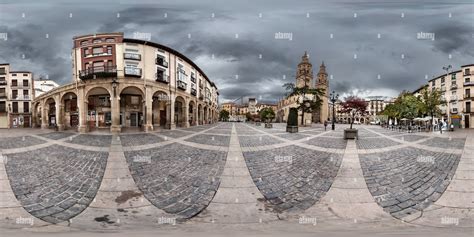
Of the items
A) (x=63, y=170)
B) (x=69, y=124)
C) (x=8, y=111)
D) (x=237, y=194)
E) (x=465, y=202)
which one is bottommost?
(x=465, y=202)

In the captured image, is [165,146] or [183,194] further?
[165,146]

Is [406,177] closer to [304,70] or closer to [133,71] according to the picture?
[304,70]

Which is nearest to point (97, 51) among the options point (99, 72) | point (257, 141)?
point (99, 72)

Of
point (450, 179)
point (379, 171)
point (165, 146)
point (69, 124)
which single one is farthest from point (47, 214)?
point (450, 179)

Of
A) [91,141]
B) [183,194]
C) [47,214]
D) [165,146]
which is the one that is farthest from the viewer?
[165,146]

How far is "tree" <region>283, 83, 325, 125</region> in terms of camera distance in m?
2.83

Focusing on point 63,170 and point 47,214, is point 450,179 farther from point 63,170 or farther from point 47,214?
point 63,170

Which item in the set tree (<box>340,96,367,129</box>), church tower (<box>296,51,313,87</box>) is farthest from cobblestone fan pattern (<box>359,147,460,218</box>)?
church tower (<box>296,51,313,87</box>)

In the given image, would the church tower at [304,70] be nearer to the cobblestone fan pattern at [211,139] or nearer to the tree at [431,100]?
the cobblestone fan pattern at [211,139]

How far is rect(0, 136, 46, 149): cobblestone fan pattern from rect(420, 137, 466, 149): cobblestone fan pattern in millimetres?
6346

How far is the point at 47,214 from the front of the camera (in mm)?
1845

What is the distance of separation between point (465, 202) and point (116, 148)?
402 centimetres

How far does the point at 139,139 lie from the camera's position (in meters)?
2.30

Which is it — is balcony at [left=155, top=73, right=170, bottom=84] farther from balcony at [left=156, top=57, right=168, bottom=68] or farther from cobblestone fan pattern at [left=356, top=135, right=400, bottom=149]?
cobblestone fan pattern at [left=356, top=135, right=400, bottom=149]
